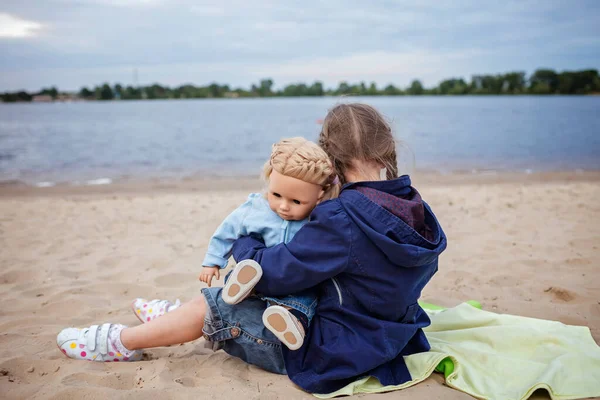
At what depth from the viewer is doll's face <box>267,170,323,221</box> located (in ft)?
7.15

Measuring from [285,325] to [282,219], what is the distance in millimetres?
493

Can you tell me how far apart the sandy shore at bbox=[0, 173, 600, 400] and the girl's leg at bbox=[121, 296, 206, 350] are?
154mm

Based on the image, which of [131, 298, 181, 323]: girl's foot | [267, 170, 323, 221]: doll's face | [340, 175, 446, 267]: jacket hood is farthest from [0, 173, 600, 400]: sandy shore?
[267, 170, 323, 221]: doll's face

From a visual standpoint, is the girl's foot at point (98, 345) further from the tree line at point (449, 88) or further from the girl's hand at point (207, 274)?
the tree line at point (449, 88)

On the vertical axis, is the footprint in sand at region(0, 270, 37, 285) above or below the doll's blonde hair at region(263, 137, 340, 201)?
below

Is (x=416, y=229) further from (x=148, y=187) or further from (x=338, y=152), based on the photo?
(x=148, y=187)

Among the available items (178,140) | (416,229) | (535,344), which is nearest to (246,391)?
(416,229)

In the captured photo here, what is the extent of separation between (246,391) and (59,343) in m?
1.08

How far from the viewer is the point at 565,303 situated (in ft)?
11.4

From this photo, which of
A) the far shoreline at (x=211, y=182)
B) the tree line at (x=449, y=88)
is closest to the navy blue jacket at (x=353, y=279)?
the far shoreline at (x=211, y=182)

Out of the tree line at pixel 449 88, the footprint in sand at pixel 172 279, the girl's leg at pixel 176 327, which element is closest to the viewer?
the girl's leg at pixel 176 327

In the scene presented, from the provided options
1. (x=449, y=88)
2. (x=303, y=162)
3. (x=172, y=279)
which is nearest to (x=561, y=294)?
(x=303, y=162)

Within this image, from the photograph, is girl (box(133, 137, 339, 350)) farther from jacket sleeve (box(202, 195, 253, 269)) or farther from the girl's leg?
the girl's leg

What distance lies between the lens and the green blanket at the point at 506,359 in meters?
2.30
